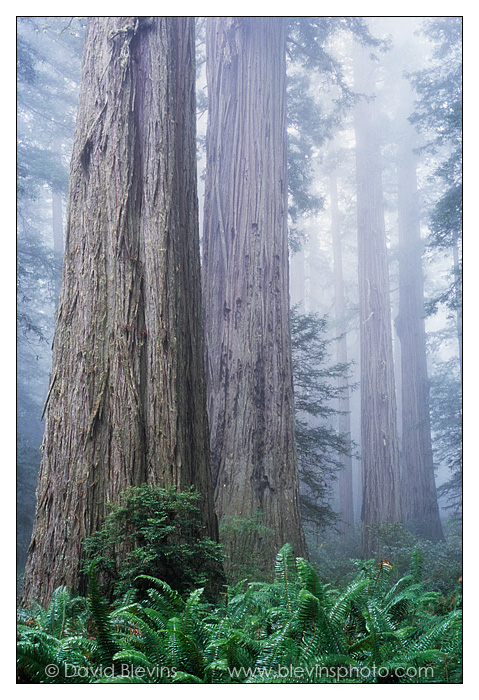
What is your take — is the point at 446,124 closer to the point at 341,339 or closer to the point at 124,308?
the point at 341,339

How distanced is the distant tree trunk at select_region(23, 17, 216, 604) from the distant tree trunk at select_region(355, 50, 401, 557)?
22.1 ft

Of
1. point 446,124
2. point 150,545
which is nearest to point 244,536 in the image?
point 150,545

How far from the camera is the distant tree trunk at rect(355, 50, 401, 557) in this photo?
30.4 ft

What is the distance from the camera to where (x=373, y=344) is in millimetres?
10742

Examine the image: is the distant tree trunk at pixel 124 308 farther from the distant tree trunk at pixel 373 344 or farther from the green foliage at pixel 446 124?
the distant tree trunk at pixel 373 344

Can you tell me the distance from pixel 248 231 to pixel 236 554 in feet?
10.4

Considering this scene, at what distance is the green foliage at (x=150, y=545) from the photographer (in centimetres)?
243

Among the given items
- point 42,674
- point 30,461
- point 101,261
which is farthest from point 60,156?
point 42,674

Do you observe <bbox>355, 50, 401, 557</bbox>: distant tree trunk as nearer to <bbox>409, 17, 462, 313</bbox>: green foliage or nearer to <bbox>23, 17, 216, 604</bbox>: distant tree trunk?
<bbox>409, 17, 462, 313</bbox>: green foliage

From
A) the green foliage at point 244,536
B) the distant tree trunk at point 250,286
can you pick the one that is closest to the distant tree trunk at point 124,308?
the green foliage at point 244,536

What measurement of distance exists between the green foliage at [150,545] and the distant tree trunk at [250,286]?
1.72m

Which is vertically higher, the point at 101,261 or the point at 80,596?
the point at 101,261

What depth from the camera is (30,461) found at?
4.40 m
